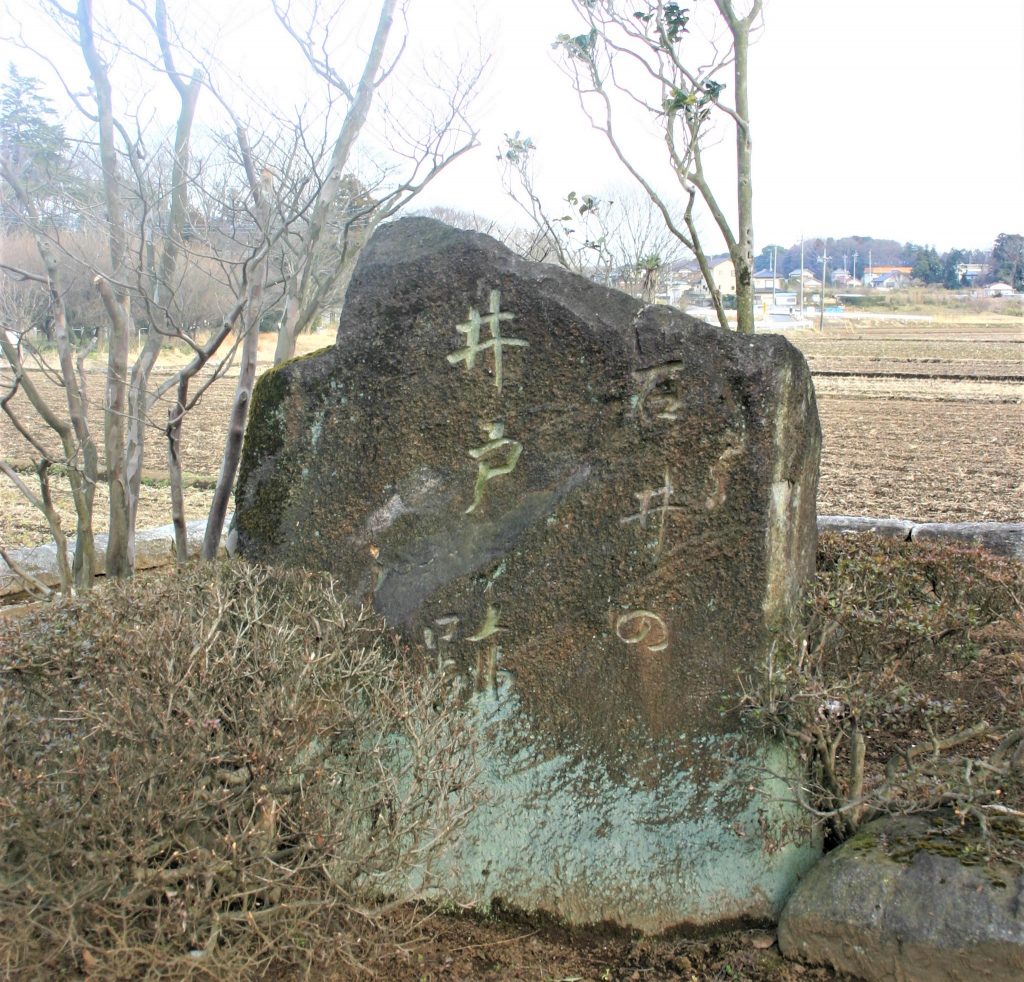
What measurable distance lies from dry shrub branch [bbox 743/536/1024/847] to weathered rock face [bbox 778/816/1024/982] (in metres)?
0.11

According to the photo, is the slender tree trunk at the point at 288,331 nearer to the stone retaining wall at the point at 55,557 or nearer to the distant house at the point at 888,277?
the stone retaining wall at the point at 55,557

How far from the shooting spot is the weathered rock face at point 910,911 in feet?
8.42

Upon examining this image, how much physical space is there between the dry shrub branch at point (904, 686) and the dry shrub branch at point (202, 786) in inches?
45.3

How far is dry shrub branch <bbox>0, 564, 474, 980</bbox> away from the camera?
2178 millimetres

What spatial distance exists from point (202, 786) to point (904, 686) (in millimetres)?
2148

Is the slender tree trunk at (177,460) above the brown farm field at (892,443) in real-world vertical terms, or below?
above

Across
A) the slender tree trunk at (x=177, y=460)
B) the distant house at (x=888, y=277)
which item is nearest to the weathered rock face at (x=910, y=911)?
the slender tree trunk at (x=177, y=460)

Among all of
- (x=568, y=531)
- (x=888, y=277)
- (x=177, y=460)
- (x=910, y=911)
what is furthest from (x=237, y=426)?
(x=888, y=277)

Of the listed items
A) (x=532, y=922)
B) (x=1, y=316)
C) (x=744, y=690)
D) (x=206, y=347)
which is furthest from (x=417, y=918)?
(x=1, y=316)

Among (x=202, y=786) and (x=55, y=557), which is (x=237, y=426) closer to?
(x=202, y=786)

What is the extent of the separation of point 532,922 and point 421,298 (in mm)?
2069

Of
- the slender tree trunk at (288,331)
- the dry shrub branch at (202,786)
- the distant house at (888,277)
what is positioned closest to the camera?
the dry shrub branch at (202,786)

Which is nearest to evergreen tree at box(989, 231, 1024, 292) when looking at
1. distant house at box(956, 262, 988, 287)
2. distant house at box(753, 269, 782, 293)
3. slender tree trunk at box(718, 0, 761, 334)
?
distant house at box(956, 262, 988, 287)

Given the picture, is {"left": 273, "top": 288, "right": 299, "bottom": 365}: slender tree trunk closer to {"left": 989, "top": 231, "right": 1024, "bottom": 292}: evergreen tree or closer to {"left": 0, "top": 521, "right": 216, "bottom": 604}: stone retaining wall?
{"left": 0, "top": 521, "right": 216, "bottom": 604}: stone retaining wall
